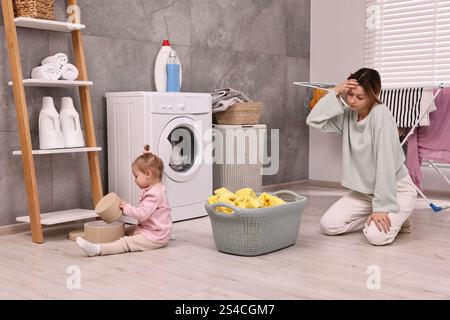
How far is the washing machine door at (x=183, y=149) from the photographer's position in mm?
3184

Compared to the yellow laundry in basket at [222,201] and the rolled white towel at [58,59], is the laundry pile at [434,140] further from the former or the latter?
the rolled white towel at [58,59]

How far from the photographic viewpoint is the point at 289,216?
2504 mm

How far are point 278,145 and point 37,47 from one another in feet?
7.48

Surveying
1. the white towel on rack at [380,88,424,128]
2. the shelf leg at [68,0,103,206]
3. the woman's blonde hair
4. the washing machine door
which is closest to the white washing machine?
the washing machine door

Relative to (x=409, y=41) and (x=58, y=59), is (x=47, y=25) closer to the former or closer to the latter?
(x=58, y=59)

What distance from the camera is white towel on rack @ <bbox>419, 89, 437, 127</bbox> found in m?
3.53

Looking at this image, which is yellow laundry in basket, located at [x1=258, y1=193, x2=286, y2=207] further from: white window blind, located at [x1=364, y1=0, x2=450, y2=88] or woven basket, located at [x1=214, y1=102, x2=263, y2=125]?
white window blind, located at [x1=364, y1=0, x2=450, y2=88]

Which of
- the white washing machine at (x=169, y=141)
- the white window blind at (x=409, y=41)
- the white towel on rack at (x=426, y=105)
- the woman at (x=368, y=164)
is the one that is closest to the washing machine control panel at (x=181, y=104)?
the white washing machine at (x=169, y=141)

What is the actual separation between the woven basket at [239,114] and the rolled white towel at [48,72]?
1217mm

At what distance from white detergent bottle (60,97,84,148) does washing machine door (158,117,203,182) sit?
1.64 feet

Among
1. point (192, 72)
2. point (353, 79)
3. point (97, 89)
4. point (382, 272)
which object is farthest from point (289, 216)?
point (192, 72)

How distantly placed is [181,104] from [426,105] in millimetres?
1583

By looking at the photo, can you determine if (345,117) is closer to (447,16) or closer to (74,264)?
(74,264)

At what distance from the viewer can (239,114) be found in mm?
3721
